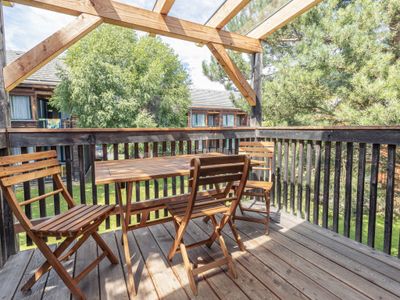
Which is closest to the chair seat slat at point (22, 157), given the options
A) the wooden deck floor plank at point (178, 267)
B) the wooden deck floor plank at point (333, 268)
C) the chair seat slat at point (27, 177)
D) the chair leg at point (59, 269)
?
the chair seat slat at point (27, 177)

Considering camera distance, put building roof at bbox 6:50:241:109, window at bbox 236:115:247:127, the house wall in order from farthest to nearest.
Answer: window at bbox 236:115:247:127 → the house wall → building roof at bbox 6:50:241:109

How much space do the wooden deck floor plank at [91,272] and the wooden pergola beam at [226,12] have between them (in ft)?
10.1

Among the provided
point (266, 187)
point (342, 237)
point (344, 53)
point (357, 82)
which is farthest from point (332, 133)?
point (344, 53)

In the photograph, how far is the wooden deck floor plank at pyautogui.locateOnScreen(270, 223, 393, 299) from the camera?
1649 millimetres

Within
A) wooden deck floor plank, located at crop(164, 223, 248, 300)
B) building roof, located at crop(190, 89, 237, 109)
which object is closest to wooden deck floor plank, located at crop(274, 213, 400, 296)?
wooden deck floor plank, located at crop(164, 223, 248, 300)

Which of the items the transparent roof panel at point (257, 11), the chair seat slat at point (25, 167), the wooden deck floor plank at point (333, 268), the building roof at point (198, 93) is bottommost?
the wooden deck floor plank at point (333, 268)

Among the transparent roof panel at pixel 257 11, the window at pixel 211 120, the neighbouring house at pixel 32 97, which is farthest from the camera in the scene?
the window at pixel 211 120

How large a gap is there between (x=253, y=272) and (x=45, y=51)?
274 centimetres

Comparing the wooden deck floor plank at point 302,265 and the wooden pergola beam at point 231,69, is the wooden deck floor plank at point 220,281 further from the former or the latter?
the wooden pergola beam at point 231,69

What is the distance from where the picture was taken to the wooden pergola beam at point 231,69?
340cm

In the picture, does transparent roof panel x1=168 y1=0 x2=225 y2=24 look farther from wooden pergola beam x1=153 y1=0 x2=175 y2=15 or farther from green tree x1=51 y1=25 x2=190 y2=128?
green tree x1=51 y1=25 x2=190 y2=128

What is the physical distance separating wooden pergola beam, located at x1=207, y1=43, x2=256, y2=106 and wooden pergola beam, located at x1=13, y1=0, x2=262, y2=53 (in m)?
0.10

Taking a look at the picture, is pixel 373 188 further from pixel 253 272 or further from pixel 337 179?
pixel 253 272

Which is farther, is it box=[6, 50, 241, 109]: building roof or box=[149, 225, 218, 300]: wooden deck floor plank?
box=[6, 50, 241, 109]: building roof
